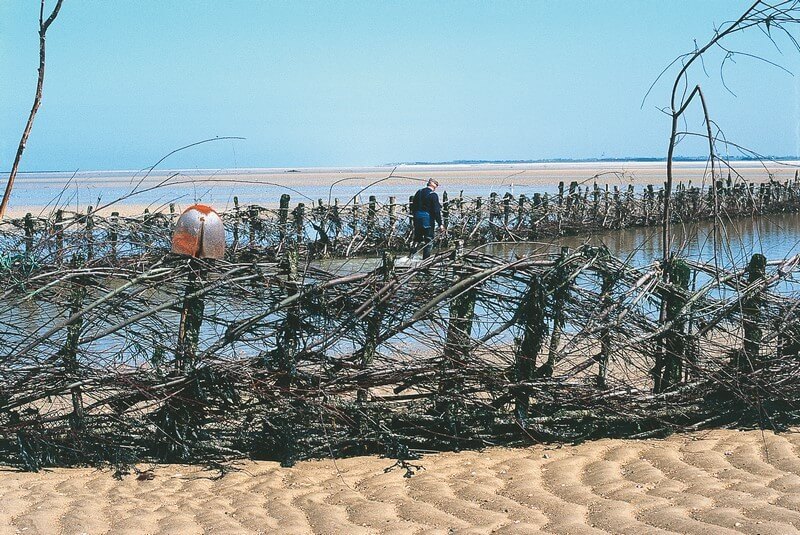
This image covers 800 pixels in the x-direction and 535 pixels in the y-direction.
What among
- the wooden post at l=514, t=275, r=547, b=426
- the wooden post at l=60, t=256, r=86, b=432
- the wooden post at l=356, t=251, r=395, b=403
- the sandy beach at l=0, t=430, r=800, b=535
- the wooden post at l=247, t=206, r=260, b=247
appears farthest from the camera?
the wooden post at l=247, t=206, r=260, b=247

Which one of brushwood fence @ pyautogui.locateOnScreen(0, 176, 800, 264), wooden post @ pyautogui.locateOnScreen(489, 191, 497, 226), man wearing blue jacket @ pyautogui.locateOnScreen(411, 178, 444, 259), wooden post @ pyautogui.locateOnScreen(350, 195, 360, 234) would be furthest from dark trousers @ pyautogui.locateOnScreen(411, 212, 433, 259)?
wooden post @ pyautogui.locateOnScreen(489, 191, 497, 226)

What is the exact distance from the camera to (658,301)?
5746 millimetres

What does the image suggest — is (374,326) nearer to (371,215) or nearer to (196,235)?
(196,235)

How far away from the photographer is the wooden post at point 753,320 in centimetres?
559

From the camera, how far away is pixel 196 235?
5.25m

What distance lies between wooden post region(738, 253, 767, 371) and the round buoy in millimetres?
3485

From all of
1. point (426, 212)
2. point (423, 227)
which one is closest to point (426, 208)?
point (426, 212)

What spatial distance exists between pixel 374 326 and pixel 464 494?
3.93ft

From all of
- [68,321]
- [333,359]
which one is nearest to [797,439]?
[333,359]

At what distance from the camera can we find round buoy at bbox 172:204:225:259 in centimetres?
523

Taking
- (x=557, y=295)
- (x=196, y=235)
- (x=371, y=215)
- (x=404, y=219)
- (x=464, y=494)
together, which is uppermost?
(x=196, y=235)

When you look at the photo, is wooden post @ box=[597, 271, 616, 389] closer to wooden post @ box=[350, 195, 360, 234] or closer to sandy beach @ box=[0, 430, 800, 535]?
sandy beach @ box=[0, 430, 800, 535]

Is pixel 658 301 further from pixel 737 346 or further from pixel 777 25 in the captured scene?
pixel 777 25

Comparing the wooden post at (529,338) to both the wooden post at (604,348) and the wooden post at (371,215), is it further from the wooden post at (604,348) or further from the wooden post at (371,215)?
the wooden post at (371,215)
